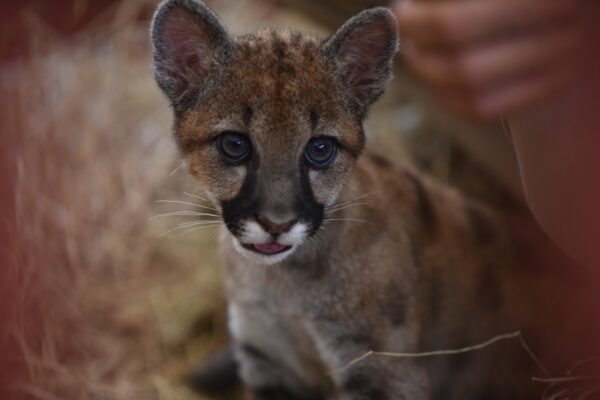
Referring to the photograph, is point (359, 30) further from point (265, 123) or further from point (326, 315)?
point (326, 315)

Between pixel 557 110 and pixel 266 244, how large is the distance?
3.80ft

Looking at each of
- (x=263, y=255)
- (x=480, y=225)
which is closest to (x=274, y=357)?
(x=263, y=255)

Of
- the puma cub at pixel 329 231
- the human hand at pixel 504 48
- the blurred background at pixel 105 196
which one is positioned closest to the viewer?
the human hand at pixel 504 48

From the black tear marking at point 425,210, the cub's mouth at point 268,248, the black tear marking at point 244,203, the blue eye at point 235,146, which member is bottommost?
the black tear marking at point 425,210

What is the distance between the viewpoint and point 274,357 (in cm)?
399

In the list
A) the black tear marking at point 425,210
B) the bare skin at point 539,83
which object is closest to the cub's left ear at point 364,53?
the bare skin at point 539,83

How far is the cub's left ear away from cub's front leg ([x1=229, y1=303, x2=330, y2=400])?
107 cm

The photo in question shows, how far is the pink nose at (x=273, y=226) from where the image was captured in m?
3.01

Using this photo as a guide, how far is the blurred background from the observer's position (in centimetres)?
440

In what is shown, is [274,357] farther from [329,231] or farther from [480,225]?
[480,225]

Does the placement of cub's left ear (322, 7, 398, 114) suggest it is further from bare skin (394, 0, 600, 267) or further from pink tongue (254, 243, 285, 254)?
pink tongue (254, 243, 285, 254)

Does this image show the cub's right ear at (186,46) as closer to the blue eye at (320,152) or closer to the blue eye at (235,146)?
the blue eye at (235,146)

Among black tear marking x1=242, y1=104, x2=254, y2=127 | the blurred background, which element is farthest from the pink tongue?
the blurred background

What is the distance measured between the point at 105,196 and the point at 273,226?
8.75ft
